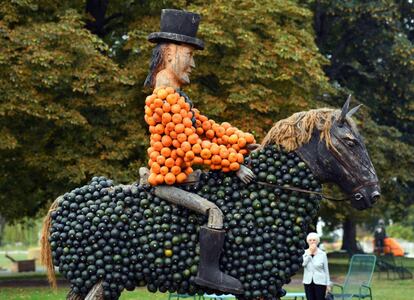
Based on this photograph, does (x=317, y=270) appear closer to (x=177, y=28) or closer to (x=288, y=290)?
(x=177, y=28)

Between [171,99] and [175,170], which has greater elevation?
[171,99]

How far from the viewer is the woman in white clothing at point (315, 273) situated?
1124 centimetres

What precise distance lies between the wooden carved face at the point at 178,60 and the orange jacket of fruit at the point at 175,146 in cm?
23

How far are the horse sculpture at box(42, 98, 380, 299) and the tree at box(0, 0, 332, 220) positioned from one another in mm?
12443

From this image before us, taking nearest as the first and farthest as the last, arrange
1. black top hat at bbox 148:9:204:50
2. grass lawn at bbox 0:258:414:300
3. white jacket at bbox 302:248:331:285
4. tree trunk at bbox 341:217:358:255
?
1. black top hat at bbox 148:9:204:50
2. white jacket at bbox 302:248:331:285
3. grass lawn at bbox 0:258:414:300
4. tree trunk at bbox 341:217:358:255

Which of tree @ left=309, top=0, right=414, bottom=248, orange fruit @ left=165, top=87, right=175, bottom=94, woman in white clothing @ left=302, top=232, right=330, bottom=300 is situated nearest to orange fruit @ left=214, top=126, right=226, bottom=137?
orange fruit @ left=165, top=87, right=175, bottom=94

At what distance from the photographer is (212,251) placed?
662 cm

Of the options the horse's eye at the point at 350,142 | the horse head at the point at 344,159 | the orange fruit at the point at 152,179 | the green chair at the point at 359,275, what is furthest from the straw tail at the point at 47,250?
the green chair at the point at 359,275

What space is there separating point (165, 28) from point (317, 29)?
21346 mm

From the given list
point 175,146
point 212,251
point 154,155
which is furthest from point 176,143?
point 212,251

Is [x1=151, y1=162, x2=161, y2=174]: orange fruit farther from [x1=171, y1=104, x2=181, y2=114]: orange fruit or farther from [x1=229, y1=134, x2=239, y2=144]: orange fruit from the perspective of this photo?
[x1=229, y1=134, x2=239, y2=144]: orange fruit

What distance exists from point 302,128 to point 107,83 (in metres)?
13.9

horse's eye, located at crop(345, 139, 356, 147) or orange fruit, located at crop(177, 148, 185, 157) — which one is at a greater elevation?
horse's eye, located at crop(345, 139, 356, 147)

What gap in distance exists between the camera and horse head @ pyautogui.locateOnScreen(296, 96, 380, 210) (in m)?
6.79
